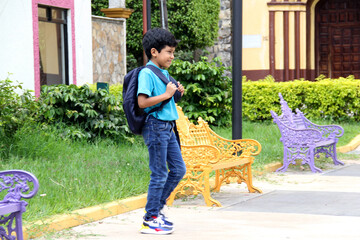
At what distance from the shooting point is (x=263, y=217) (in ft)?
22.3

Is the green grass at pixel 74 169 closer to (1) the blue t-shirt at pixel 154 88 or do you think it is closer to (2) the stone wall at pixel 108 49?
(1) the blue t-shirt at pixel 154 88

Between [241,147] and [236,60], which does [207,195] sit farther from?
[236,60]

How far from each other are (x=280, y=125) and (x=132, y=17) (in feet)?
51.0

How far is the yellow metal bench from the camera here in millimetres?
7507

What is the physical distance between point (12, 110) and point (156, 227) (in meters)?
4.71

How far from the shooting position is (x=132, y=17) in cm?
2530

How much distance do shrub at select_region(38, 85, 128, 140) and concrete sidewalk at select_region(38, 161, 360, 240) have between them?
331cm

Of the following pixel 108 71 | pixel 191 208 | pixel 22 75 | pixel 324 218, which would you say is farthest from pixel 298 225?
pixel 108 71

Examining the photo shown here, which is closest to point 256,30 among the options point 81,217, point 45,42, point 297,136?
point 45,42

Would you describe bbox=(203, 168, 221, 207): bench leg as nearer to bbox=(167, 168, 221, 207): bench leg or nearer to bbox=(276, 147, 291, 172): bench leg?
bbox=(167, 168, 221, 207): bench leg

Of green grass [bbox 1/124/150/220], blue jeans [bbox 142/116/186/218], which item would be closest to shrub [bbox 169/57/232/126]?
green grass [bbox 1/124/150/220]

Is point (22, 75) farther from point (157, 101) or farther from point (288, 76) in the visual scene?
point (288, 76)

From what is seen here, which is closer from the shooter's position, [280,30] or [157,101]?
[157,101]

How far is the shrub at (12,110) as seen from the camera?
32.0ft
